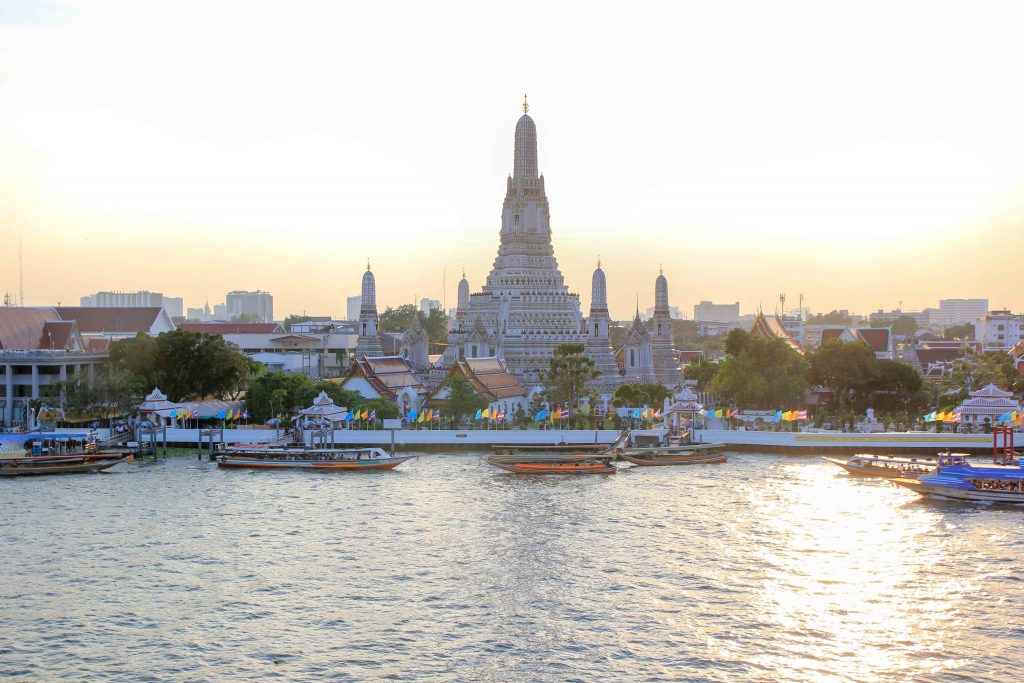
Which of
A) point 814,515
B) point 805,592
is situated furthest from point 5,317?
point 805,592

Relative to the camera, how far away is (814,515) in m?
39.5

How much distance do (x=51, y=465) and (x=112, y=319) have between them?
159 ft

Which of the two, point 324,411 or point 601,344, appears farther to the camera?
point 601,344

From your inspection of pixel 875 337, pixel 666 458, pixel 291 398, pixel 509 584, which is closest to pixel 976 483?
pixel 666 458

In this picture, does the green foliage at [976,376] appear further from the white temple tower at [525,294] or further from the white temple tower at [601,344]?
the white temple tower at [525,294]

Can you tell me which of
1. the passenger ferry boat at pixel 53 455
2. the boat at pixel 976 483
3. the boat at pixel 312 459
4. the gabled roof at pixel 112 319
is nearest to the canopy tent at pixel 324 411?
the boat at pixel 312 459

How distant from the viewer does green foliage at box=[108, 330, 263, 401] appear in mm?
66125

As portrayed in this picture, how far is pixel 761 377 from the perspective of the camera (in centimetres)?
6969

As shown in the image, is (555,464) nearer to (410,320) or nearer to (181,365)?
(181,365)

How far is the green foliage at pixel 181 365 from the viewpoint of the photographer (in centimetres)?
6612

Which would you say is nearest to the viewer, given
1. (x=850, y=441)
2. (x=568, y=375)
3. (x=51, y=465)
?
(x=51, y=465)

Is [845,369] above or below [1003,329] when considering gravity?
below

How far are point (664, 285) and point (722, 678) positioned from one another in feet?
244

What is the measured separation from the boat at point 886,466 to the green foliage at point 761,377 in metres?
19.1
